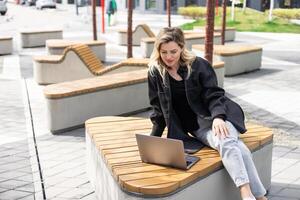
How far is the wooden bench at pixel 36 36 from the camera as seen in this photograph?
20150mm

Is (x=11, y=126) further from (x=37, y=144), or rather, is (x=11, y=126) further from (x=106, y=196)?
(x=106, y=196)

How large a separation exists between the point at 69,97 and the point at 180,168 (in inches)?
160

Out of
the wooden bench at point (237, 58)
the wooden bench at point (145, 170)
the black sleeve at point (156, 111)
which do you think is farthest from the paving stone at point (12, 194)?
the wooden bench at point (237, 58)

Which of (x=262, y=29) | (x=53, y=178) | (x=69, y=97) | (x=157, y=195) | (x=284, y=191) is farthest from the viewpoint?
(x=262, y=29)

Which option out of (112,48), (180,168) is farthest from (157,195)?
(112,48)

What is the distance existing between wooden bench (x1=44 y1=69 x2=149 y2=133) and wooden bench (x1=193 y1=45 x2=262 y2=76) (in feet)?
14.2

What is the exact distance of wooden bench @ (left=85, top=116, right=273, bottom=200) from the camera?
396 centimetres

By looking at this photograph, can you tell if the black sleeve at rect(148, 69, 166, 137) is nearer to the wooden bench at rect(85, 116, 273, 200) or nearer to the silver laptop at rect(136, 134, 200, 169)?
the wooden bench at rect(85, 116, 273, 200)

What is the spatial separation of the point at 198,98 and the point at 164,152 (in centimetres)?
67

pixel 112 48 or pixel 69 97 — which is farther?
pixel 112 48

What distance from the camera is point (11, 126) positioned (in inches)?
331

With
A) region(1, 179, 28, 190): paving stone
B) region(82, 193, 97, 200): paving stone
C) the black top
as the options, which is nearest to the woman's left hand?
the black top

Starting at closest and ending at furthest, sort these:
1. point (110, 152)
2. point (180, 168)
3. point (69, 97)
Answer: point (180, 168)
point (110, 152)
point (69, 97)

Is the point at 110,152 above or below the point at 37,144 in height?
above
